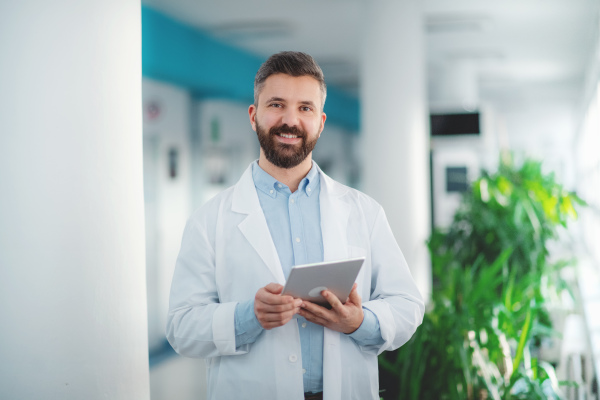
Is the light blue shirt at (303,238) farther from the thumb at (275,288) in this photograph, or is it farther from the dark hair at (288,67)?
the dark hair at (288,67)

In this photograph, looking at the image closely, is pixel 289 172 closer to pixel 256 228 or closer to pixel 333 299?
pixel 256 228

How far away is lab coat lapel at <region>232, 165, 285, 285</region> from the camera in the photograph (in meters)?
1.45

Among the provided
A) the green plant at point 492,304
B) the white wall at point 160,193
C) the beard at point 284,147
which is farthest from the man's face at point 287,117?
the white wall at point 160,193

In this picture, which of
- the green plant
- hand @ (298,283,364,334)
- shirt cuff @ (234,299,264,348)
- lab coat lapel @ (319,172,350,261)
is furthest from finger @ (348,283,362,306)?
the green plant

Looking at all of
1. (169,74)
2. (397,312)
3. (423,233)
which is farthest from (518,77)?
(397,312)

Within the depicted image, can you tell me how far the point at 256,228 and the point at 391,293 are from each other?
38cm

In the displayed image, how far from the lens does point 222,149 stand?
6.87 metres

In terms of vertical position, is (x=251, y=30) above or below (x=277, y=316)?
above

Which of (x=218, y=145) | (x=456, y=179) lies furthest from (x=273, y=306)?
(x=218, y=145)

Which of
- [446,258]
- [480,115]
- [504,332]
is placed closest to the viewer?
[504,332]

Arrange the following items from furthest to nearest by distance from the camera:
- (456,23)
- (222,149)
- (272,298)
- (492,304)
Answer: (222,149)
(456,23)
(492,304)
(272,298)

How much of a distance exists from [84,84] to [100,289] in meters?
0.50

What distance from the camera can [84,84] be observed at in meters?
1.47

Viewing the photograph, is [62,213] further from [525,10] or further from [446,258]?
[525,10]
